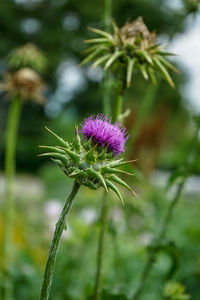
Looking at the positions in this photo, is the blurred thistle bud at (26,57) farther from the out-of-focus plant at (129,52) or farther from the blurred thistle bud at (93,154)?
the blurred thistle bud at (93,154)

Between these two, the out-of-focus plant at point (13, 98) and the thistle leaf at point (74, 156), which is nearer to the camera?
the thistle leaf at point (74, 156)

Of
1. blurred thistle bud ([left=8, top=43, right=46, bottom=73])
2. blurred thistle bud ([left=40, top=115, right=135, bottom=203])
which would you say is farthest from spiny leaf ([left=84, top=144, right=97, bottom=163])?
blurred thistle bud ([left=8, top=43, right=46, bottom=73])

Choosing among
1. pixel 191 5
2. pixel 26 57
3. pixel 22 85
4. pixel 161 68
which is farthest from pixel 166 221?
pixel 26 57

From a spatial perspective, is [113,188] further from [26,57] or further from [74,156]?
[26,57]

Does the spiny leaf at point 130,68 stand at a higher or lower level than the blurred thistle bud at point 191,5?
lower

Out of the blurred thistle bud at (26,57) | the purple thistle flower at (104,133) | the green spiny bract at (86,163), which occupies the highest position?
the blurred thistle bud at (26,57)

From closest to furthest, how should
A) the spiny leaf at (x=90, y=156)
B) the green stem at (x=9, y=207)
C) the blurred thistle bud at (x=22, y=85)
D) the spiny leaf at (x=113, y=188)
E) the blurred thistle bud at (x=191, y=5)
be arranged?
the spiny leaf at (x=113, y=188)
the spiny leaf at (x=90, y=156)
the blurred thistle bud at (x=191, y=5)
the green stem at (x=9, y=207)
the blurred thistle bud at (x=22, y=85)

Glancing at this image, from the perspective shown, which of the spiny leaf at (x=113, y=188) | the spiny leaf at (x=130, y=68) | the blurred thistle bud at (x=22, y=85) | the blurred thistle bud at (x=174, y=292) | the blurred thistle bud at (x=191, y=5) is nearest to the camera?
the spiny leaf at (x=113, y=188)

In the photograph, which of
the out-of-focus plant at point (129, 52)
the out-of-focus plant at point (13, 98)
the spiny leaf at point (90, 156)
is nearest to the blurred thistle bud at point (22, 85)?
the out-of-focus plant at point (13, 98)
